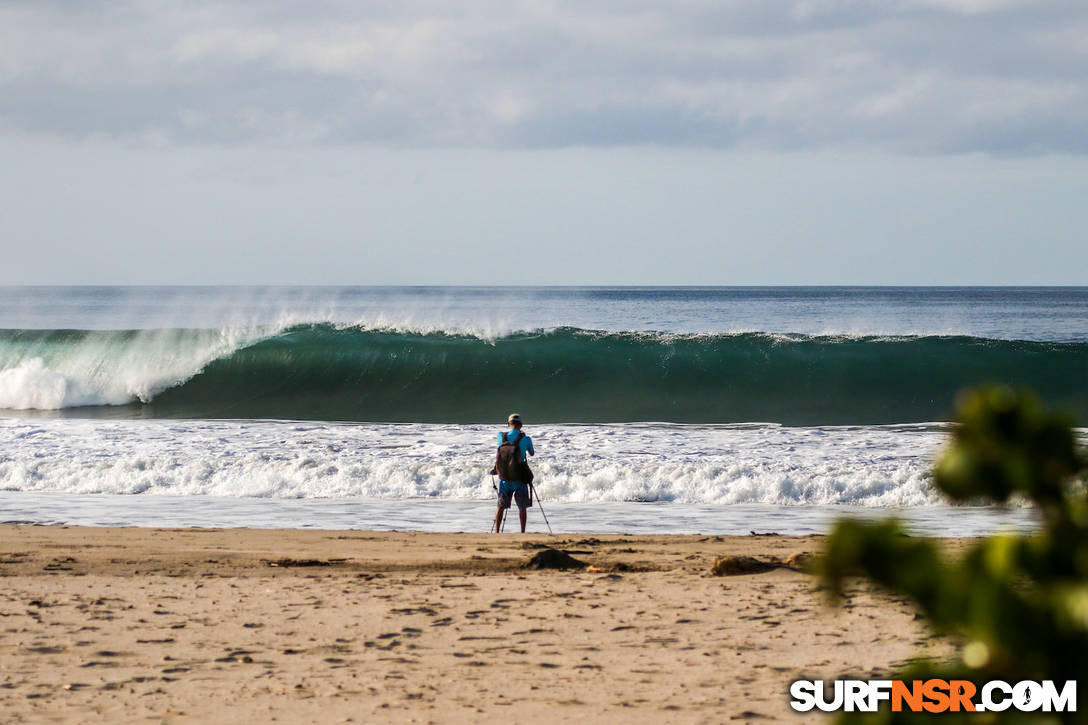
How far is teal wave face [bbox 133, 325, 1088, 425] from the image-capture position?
2161 cm

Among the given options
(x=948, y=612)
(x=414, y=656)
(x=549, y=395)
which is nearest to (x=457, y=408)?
(x=549, y=395)

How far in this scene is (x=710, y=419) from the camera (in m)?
20.1

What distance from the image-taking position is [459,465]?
1348 cm

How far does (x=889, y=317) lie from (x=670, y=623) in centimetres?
6058

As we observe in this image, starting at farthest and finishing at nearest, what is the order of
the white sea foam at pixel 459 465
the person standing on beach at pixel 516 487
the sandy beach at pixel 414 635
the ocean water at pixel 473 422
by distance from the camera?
the white sea foam at pixel 459 465, the ocean water at pixel 473 422, the person standing on beach at pixel 516 487, the sandy beach at pixel 414 635

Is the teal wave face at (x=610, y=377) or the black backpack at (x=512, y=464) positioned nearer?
the black backpack at (x=512, y=464)

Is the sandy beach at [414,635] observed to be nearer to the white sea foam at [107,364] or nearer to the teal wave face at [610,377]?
the teal wave face at [610,377]

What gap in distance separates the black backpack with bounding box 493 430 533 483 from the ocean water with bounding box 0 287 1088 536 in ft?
2.36

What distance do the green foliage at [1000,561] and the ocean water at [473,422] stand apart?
11.3ft

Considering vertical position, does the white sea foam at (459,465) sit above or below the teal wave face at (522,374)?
Result: below

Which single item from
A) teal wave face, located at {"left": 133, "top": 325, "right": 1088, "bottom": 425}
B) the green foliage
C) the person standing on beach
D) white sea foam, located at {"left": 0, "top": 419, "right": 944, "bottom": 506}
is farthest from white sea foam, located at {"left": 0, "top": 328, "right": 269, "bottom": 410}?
the green foliage

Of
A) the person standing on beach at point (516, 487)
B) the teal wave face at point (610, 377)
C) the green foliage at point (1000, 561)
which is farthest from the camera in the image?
the teal wave face at point (610, 377)

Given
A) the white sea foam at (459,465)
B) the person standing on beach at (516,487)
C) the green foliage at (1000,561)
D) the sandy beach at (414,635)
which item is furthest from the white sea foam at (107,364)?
the green foliage at (1000,561)

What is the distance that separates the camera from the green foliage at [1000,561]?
58cm
